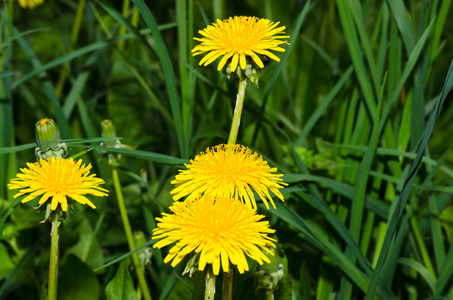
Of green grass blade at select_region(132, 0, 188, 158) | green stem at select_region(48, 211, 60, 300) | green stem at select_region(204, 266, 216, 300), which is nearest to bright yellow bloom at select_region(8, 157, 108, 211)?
green stem at select_region(48, 211, 60, 300)

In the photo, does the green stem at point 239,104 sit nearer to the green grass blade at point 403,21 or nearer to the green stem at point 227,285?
the green stem at point 227,285

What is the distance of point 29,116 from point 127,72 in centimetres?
34

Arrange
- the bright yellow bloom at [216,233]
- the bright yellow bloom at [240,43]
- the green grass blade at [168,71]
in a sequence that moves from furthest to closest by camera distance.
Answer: the green grass blade at [168,71], the bright yellow bloom at [240,43], the bright yellow bloom at [216,233]

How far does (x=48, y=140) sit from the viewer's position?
68 centimetres

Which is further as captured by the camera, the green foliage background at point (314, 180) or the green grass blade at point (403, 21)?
the green grass blade at point (403, 21)

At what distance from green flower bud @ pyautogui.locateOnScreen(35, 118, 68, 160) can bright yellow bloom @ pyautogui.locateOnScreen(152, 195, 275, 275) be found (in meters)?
0.22

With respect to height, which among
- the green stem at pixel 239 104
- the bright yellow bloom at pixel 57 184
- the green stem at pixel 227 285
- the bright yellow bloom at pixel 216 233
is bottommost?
the green stem at pixel 227 285

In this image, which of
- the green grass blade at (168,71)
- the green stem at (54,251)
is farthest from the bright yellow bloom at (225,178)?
the green grass blade at (168,71)

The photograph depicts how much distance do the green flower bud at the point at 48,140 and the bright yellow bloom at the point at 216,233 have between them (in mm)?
218

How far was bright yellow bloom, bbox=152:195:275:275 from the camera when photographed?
0.49 meters

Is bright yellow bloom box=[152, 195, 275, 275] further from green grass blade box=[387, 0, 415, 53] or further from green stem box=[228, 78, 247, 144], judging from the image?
green grass blade box=[387, 0, 415, 53]

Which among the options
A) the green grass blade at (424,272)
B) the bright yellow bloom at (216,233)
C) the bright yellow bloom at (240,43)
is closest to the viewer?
the bright yellow bloom at (216,233)

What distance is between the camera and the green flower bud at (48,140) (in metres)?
0.67

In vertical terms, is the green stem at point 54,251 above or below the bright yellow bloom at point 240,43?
below
